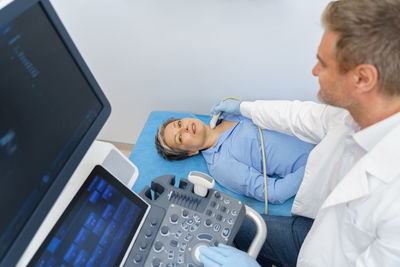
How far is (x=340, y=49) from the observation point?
824mm

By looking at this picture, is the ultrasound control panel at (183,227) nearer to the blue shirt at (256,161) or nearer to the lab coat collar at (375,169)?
the lab coat collar at (375,169)

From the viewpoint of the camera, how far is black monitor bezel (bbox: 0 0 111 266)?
56cm

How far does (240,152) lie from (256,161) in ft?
0.35

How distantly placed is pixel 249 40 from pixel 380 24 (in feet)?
3.00

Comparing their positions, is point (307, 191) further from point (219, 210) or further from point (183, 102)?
point (183, 102)

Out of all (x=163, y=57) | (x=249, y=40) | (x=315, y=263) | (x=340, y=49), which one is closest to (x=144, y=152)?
(x=163, y=57)

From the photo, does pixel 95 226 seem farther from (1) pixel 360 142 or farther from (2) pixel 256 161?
(2) pixel 256 161

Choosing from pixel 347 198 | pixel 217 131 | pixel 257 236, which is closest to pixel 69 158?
pixel 257 236

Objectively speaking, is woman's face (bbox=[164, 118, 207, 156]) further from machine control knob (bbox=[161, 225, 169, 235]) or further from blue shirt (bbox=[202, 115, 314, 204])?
machine control knob (bbox=[161, 225, 169, 235])

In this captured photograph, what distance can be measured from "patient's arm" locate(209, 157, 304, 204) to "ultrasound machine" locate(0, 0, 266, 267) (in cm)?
61

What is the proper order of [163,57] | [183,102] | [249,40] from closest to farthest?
[249,40]
[163,57]
[183,102]

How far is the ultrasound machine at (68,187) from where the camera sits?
56 cm

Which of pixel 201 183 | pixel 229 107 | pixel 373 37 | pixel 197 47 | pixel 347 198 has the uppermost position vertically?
pixel 197 47

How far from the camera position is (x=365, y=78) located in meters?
0.81
